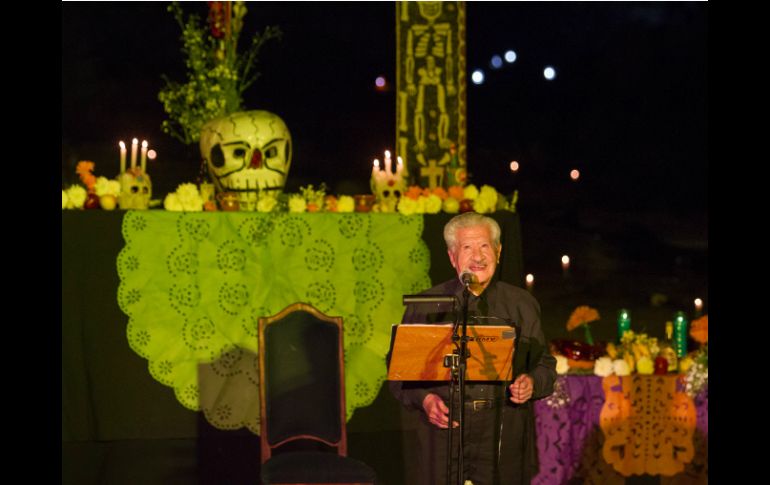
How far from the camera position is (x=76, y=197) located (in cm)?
545

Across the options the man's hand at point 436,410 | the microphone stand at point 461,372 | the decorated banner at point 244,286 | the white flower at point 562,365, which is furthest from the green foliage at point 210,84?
the microphone stand at point 461,372

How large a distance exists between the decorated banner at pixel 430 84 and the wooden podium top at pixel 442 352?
13.0ft

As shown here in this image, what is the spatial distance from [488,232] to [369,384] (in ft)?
7.87

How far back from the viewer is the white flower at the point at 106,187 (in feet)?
18.1

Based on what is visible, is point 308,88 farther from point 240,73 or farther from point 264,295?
point 264,295

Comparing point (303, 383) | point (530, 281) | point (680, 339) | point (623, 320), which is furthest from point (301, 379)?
point (530, 281)

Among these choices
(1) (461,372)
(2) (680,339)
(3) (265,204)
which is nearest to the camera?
(1) (461,372)

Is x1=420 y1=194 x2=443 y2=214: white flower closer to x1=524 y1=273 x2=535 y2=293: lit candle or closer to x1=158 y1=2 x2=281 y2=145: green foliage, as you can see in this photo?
x1=158 y1=2 x2=281 y2=145: green foliage

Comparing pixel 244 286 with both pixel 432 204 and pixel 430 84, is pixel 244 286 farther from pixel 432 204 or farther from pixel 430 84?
pixel 430 84

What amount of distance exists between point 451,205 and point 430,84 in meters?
1.60

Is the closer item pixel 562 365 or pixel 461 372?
pixel 461 372

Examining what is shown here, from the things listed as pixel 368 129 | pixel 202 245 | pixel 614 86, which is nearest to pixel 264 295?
pixel 202 245

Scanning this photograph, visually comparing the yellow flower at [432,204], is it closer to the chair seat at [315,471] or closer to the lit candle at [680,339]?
the lit candle at [680,339]

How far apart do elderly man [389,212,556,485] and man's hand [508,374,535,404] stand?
0.01 meters
